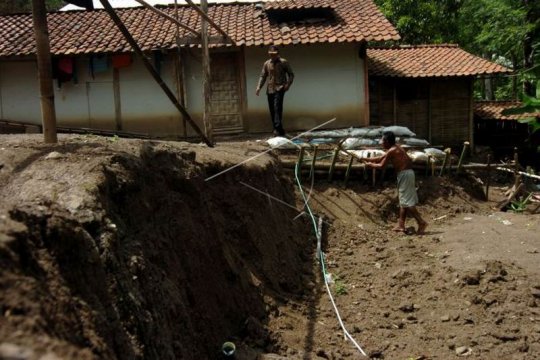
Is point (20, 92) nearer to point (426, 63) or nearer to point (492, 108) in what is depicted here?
point (426, 63)

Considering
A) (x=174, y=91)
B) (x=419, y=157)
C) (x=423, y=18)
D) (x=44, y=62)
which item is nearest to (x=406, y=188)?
(x=419, y=157)

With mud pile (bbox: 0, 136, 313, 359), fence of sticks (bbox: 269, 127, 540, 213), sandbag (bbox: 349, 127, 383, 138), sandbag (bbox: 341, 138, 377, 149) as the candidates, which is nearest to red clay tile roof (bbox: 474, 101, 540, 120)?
fence of sticks (bbox: 269, 127, 540, 213)

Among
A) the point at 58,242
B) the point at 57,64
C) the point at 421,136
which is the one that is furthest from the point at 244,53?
the point at 58,242

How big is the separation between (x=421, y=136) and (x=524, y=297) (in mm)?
9796

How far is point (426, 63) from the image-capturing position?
48.4 feet

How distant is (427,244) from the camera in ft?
25.5

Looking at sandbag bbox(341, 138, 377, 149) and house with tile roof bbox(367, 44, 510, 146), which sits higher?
house with tile roof bbox(367, 44, 510, 146)

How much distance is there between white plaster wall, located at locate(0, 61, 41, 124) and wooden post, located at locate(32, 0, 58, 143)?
9.05 m

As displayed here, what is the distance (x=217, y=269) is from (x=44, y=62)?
7.87ft

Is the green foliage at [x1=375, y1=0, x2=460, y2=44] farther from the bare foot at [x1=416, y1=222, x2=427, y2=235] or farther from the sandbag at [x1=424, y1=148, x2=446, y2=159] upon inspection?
the bare foot at [x1=416, y1=222, x2=427, y2=235]

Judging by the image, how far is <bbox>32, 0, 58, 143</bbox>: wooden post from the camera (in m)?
4.45

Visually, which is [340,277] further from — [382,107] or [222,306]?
[382,107]

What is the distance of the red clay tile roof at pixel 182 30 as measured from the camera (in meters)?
11.9

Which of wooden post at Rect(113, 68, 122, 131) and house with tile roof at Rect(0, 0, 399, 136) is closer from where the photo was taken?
house with tile roof at Rect(0, 0, 399, 136)
